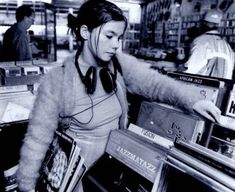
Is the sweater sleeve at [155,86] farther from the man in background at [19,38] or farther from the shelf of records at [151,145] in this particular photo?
the man in background at [19,38]

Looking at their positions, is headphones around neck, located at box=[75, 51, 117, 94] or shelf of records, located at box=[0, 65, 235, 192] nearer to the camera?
shelf of records, located at box=[0, 65, 235, 192]

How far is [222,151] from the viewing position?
1075 mm

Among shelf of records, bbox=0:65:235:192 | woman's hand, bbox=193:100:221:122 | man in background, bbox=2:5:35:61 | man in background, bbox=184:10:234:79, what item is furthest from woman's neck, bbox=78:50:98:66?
man in background, bbox=2:5:35:61

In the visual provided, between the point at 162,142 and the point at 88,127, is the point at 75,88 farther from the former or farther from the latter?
the point at 162,142

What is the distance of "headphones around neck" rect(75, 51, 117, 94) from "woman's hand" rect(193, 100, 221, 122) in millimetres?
390

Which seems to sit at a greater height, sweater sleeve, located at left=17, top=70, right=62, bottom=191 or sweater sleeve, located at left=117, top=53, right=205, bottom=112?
sweater sleeve, located at left=117, top=53, right=205, bottom=112

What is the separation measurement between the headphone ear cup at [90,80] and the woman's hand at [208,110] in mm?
444

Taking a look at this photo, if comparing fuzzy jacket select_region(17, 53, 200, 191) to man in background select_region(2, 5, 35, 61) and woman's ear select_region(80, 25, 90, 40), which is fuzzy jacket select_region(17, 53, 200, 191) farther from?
man in background select_region(2, 5, 35, 61)

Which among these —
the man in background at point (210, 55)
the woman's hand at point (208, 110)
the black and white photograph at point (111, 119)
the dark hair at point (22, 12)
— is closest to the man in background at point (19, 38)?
the dark hair at point (22, 12)

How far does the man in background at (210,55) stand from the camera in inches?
102

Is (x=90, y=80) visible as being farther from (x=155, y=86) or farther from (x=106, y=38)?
(x=155, y=86)

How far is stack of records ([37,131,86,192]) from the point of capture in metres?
1.05

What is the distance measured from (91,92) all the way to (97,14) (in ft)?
1.11

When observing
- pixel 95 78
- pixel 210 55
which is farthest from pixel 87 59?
pixel 210 55
